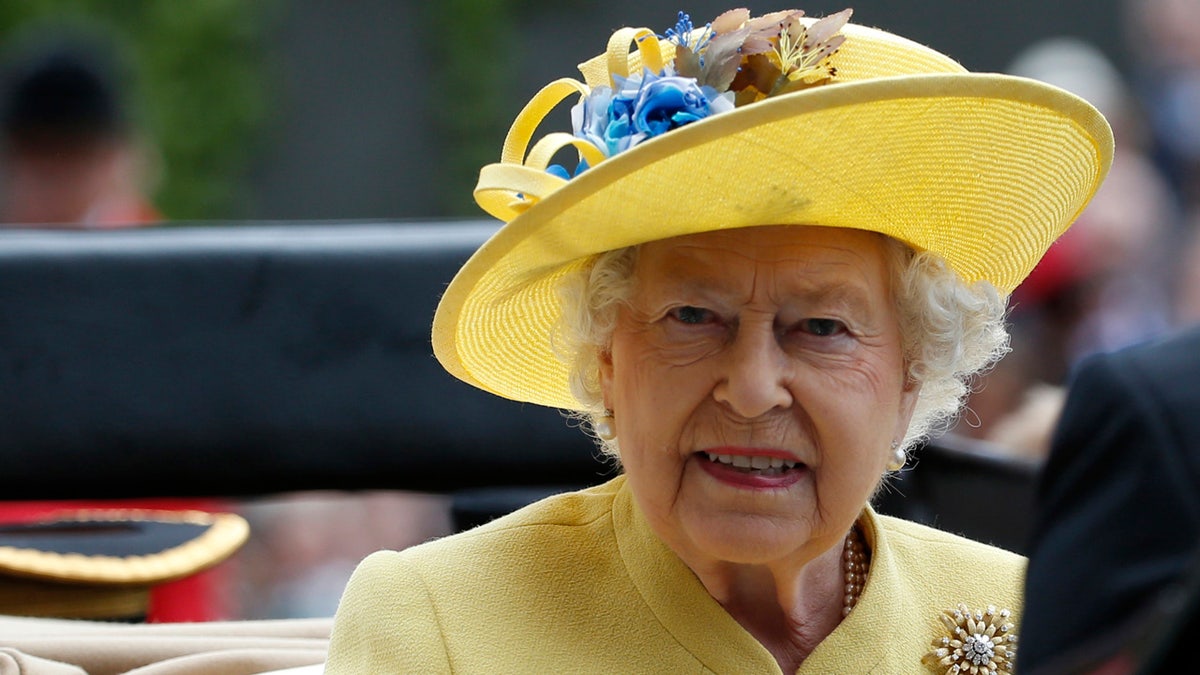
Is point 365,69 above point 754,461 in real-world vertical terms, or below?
above

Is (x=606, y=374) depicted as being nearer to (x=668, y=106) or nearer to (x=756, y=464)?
(x=756, y=464)

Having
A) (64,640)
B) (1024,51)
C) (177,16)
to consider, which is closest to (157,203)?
(177,16)

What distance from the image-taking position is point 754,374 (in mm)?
2150

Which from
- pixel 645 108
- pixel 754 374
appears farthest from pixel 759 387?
pixel 645 108

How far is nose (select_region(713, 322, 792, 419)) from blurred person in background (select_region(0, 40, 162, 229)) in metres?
2.92

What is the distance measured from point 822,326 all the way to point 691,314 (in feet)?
0.58

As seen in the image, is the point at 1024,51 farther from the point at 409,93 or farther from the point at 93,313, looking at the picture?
the point at 93,313

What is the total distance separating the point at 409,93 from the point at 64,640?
7155 millimetres

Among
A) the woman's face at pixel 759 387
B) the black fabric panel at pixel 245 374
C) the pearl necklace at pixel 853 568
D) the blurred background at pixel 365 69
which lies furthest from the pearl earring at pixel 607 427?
the blurred background at pixel 365 69

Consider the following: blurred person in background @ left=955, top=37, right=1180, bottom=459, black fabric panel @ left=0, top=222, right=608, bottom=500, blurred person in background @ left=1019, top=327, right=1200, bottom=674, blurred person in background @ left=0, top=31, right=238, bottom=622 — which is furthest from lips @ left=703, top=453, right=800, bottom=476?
blurred person in background @ left=955, top=37, right=1180, bottom=459

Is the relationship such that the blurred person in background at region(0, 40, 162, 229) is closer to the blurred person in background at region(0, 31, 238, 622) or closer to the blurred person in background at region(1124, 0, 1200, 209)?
the blurred person in background at region(0, 31, 238, 622)

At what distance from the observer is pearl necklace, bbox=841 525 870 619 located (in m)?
2.45

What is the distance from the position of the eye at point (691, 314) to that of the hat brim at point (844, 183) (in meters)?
0.11

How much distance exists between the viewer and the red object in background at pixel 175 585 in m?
3.61
